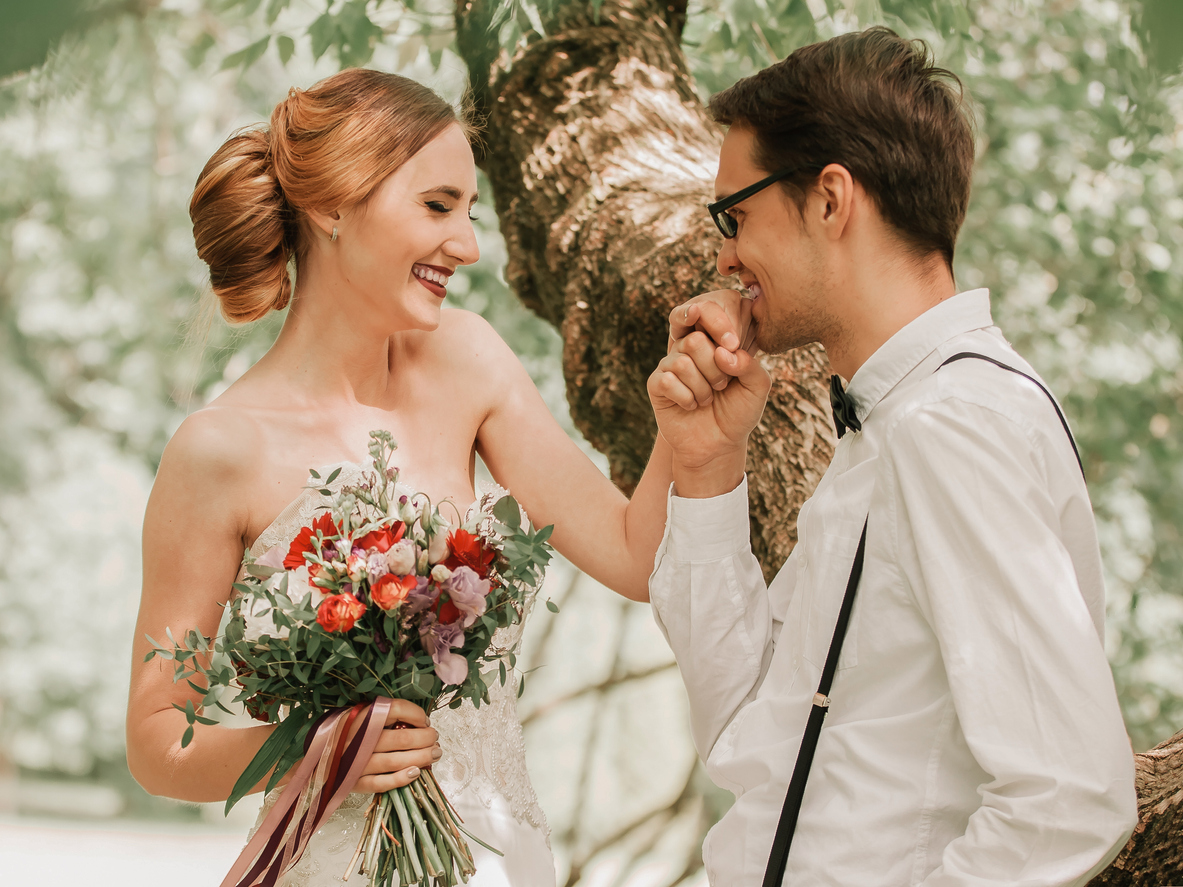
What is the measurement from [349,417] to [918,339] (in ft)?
3.96

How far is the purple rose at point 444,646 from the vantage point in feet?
5.36

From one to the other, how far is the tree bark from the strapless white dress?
794mm

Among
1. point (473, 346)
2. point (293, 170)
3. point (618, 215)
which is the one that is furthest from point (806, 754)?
point (618, 215)

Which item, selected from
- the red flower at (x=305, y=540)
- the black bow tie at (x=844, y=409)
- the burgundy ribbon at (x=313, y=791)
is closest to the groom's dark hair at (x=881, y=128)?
the black bow tie at (x=844, y=409)

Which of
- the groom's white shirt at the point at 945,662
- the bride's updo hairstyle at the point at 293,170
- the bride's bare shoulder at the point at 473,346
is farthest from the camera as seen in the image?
the bride's bare shoulder at the point at 473,346

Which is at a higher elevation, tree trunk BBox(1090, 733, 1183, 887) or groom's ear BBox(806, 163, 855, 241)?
groom's ear BBox(806, 163, 855, 241)

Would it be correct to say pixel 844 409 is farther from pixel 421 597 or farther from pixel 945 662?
pixel 421 597


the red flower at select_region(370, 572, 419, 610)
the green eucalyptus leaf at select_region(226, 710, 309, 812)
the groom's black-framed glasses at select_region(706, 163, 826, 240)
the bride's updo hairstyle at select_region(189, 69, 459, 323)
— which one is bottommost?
the green eucalyptus leaf at select_region(226, 710, 309, 812)

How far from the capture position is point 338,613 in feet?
5.01

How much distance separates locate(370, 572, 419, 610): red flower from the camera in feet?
5.07

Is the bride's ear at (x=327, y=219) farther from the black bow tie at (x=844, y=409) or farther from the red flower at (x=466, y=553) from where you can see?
the black bow tie at (x=844, y=409)

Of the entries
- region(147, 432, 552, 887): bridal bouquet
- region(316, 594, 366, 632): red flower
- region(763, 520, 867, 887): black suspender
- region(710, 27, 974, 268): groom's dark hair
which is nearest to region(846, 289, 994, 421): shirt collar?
region(710, 27, 974, 268): groom's dark hair

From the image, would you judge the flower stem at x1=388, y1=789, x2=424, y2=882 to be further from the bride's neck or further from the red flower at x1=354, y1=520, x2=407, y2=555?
the bride's neck

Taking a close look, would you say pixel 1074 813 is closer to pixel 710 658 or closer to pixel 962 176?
pixel 710 658
